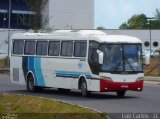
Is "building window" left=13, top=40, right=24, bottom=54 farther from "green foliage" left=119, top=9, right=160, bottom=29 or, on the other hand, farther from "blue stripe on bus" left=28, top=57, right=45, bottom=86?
"green foliage" left=119, top=9, right=160, bottom=29

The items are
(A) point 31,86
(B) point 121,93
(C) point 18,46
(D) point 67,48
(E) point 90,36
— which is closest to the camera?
(E) point 90,36

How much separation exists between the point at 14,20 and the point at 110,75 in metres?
80.0

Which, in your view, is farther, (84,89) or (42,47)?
Answer: (42,47)

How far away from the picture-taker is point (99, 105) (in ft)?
74.4

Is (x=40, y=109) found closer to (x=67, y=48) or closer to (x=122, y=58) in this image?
(x=122, y=58)

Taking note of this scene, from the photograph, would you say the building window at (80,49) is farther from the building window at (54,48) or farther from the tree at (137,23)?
the tree at (137,23)

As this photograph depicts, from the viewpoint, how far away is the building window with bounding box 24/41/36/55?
31.0 meters

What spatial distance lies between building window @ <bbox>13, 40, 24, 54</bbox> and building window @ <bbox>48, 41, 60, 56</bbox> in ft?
8.43

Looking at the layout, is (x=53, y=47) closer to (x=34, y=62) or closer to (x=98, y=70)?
(x=34, y=62)

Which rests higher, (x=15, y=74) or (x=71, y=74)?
(x=71, y=74)

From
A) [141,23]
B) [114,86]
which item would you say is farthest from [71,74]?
[141,23]

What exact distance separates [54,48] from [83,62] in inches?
110

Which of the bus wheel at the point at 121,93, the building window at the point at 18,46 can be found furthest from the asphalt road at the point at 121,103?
the building window at the point at 18,46

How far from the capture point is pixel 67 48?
93.6 ft
